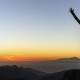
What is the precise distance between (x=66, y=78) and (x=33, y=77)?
27926 mm

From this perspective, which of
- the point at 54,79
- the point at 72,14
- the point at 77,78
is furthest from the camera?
the point at 54,79

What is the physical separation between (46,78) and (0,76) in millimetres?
14600

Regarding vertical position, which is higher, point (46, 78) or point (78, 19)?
point (78, 19)

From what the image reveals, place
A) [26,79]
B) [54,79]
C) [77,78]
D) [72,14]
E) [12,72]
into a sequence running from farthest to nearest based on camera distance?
[12,72] → [26,79] → [54,79] → [77,78] → [72,14]

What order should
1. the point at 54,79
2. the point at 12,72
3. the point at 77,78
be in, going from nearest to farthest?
the point at 77,78, the point at 54,79, the point at 12,72

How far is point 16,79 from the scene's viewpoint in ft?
242

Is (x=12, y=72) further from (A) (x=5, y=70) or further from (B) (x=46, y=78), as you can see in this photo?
(B) (x=46, y=78)

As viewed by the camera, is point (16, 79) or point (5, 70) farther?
point (5, 70)

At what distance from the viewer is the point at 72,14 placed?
1779 inches

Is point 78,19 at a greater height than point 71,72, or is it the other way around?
point 78,19

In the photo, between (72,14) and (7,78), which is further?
(7,78)

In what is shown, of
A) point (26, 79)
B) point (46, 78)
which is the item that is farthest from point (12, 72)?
point (46, 78)

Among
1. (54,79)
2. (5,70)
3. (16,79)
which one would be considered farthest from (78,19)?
(5,70)

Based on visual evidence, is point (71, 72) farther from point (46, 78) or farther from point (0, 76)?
point (0, 76)
